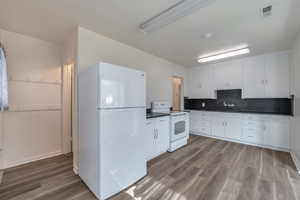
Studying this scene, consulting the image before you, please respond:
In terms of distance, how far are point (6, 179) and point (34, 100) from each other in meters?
1.40

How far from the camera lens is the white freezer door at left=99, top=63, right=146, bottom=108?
157cm

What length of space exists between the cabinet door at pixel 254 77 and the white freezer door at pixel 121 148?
11.5 ft

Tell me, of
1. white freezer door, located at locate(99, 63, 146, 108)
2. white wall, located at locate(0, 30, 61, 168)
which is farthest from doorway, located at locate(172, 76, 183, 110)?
white wall, located at locate(0, 30, 61, 168)

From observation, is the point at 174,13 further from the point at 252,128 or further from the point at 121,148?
the point at 252,128

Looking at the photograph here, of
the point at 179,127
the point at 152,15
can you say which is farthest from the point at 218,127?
the point at 152,15

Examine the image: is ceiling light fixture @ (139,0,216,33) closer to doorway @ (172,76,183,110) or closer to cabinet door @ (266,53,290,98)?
doorway @ (172,76,183,110)

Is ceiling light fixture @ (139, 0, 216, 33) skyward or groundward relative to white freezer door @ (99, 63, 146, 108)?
skyward

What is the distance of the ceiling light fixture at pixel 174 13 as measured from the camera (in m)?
1.51

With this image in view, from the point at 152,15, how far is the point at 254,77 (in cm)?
355

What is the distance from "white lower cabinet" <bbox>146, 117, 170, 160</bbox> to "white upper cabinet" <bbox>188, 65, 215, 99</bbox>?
2308 mm

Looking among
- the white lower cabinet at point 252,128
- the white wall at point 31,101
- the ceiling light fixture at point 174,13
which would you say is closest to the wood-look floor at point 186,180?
the white wall at point 31,101

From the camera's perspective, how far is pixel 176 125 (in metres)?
3.29

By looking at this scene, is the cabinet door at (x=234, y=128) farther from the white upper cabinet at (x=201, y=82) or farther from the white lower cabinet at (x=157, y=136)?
the white lower cabinet at (x=157, y=136)

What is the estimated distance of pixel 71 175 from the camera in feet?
7.00
